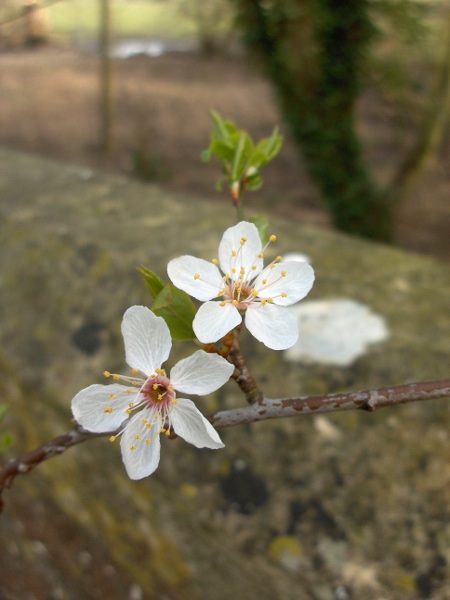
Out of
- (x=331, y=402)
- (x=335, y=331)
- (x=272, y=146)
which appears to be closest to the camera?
(x=331, y=402)

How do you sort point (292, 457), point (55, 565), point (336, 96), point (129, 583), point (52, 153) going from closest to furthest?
point (292, 457) → point (129, 583) → point (55, 565) → point (336, 96) → point (52, 153)

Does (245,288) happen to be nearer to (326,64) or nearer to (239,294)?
(239,294)

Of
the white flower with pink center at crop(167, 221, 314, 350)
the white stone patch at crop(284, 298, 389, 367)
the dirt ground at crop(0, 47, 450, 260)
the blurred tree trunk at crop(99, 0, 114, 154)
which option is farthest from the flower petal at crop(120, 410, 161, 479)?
the blurred tree trunk at crop(99, 0, 114, 154)

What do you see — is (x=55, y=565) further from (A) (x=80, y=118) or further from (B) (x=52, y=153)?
(A) (x=80, y=118)

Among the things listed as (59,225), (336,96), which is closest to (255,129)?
(336,96)

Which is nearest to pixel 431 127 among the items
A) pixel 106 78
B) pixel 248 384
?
pixel 106 78

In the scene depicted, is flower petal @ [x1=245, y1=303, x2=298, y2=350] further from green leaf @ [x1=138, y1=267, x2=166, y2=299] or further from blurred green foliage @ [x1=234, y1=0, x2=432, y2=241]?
blurred green foliage @ [x1=234, y1=0, x2=432, y2=241]
